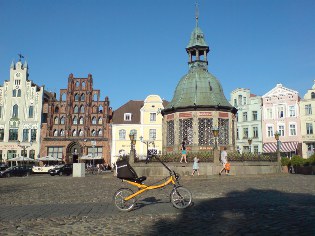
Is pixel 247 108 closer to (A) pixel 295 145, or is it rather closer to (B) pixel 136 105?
(A) pixel 295 145

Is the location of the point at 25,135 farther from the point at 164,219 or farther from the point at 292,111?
the point at 164,219

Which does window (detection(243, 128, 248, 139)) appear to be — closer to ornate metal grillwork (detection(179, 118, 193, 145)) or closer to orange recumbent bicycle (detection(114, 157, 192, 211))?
ornate metal grillwork (detection(179, 118, 193, 145))

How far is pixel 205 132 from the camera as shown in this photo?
2962 cm

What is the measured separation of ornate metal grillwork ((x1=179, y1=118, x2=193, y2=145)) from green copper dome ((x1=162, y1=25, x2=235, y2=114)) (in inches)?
48.4

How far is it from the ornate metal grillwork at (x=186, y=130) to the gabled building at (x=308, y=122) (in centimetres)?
3009

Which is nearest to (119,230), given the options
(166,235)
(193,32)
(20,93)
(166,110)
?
(166,235)

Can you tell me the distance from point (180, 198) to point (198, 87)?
2301 cm

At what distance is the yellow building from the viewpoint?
6041 centimetres

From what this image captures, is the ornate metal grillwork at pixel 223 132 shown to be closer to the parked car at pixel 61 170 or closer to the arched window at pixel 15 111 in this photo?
the parked car at pixel 61 170

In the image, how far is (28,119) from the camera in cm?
6109

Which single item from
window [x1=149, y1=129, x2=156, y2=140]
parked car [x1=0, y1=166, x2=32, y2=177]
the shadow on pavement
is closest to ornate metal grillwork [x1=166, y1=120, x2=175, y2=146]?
parked car [x1=0, y1=166, x2=32, y2=177]

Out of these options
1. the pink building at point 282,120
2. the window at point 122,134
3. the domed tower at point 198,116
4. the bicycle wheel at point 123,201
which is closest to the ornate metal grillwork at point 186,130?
the domed tower at point 198,116

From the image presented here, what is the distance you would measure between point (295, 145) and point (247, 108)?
10207 millimetres

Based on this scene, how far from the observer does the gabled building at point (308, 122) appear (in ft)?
172
